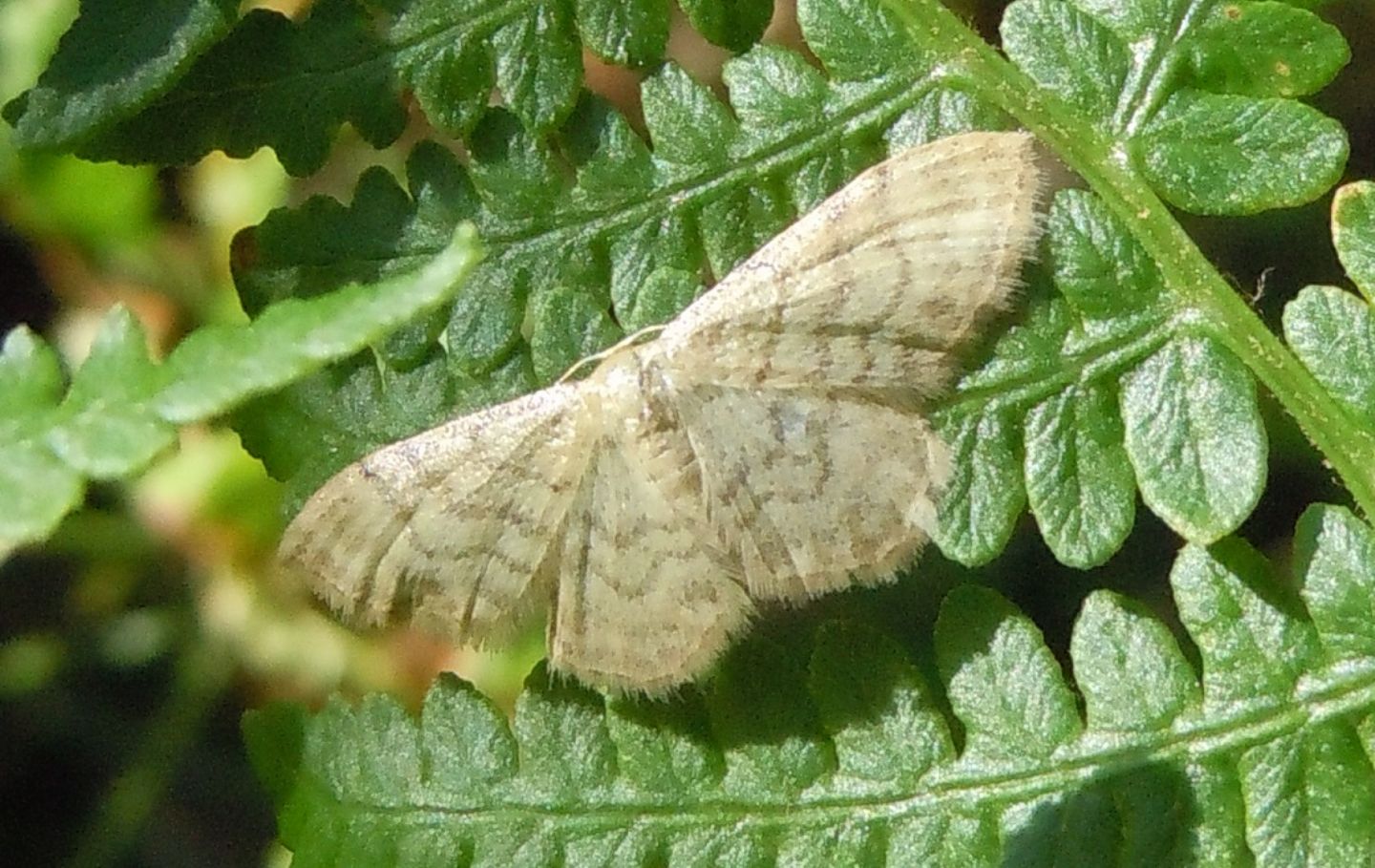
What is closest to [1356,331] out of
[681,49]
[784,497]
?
[784,497]

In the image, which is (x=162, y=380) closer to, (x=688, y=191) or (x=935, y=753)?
(x=688, y=191)

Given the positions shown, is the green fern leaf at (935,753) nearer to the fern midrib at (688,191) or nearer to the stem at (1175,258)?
the stem at (1175,258)

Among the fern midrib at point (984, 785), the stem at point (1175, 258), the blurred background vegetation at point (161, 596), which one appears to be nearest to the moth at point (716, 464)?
the stem at point (1175, 258)

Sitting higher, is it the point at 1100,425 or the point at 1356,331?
the point at 1356,331

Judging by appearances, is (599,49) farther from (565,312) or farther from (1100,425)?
(1100,425)

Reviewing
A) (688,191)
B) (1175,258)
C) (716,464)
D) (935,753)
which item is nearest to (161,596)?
(716,464)

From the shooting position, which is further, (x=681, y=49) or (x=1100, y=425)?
(x=681, y=49)
